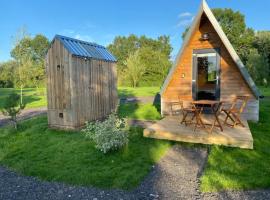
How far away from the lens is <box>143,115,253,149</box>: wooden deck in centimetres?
669

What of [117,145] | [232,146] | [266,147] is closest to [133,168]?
[117,145]

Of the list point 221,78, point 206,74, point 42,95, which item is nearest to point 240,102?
point 221,78


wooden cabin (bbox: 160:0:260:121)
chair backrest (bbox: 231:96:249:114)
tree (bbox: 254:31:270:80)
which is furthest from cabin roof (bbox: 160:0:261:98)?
tree (bbox: 254:31:270:80)

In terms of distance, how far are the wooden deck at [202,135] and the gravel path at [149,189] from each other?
1.01 m

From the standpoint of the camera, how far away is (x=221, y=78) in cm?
1033

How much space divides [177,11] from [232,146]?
4574 centimetres

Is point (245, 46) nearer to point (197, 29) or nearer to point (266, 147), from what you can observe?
point (197, 29)

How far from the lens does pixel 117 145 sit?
6.86 meters

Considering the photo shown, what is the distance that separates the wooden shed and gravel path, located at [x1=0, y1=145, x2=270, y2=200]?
3.82 meters

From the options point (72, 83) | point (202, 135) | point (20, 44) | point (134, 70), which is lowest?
point (202, 135)

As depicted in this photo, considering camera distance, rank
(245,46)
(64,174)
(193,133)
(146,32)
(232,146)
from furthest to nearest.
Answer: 1. (146,32)
2. (245,46)
3. (193,133)
4. (232,146)
5. (64,174)

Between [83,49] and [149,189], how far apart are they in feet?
23.5

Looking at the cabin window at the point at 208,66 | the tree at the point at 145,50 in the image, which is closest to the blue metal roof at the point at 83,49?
the cabin window at the point at 208,66

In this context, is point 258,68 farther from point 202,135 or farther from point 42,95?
point 202,135
